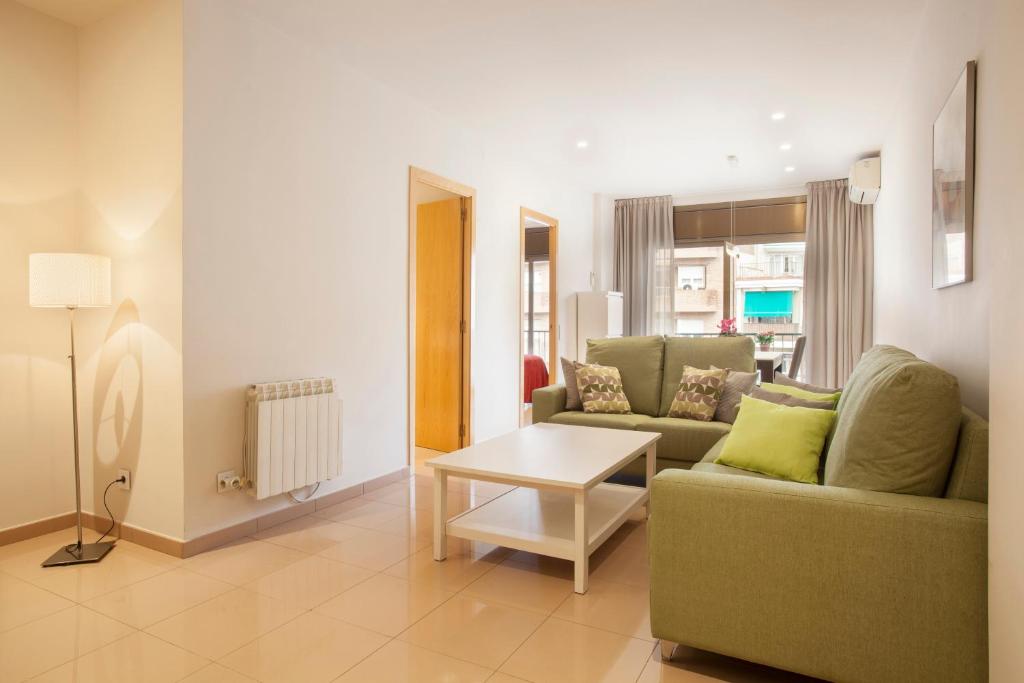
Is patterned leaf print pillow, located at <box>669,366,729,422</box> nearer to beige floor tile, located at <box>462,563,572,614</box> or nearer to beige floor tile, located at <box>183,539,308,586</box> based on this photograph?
beige floor tile, located at <box>462,563,572,614</box>

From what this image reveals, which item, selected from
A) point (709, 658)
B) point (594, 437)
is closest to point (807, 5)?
point (594, 437)

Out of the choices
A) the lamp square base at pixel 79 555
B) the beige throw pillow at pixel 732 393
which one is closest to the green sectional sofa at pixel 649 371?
the beige throw pillow at pixel 732 393

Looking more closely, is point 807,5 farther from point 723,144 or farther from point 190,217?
point 190,217

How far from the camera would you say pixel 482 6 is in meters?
3.00

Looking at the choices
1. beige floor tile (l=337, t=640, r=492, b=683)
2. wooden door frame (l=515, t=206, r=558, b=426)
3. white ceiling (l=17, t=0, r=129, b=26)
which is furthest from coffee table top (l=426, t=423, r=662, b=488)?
white ceiling (l=17, t=0, r=129, b=26)

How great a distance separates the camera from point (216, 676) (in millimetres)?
1844

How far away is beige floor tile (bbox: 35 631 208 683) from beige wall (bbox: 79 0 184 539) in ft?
2.80

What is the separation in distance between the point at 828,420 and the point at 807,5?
2.11m

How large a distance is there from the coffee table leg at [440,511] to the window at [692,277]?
19.0ft

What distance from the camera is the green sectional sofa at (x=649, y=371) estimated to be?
400 cm

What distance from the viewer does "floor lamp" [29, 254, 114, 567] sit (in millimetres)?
2693

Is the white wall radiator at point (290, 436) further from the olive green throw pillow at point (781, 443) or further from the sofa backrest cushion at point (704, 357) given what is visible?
the sofa backrest cushion at point (704, 357)

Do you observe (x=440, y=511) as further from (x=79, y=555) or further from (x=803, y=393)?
(x=803, y=393)

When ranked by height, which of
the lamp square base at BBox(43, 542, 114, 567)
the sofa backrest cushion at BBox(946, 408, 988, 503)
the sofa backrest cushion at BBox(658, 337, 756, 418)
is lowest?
the lamp square base at BBox(43, 542, 114, 567)
